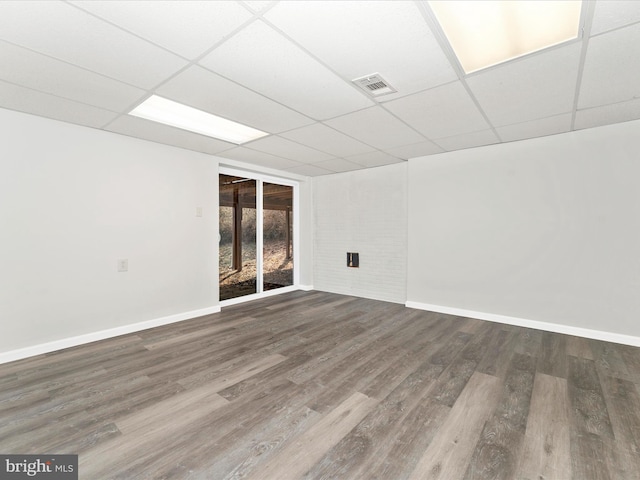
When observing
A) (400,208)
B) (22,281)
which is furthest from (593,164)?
(22,281)

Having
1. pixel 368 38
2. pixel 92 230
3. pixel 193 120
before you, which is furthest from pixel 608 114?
pixel 92 230

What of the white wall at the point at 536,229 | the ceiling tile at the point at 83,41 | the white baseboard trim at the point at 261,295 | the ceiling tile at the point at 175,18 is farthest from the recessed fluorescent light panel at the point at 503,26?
the white baseboard trim at the point at 261,295

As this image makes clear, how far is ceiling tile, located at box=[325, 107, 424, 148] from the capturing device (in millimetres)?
3105

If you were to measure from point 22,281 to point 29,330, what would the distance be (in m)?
0.54

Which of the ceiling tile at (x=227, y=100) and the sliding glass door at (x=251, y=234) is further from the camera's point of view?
the sliding glass door at (x=251, y=234)

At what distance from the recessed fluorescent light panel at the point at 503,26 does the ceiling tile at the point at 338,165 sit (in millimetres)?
2958

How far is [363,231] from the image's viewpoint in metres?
5.75

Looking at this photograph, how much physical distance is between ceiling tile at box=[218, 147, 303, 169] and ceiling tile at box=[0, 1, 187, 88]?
6.78 feet

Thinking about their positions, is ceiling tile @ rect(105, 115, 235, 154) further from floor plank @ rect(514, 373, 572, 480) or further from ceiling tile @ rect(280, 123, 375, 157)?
floor plank @ rect(514, 373, 572, 480)

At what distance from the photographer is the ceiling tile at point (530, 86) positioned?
7.04 ft

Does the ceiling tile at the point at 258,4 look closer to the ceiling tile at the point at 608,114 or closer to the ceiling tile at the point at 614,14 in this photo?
the ceiling tile at the point at 614,14

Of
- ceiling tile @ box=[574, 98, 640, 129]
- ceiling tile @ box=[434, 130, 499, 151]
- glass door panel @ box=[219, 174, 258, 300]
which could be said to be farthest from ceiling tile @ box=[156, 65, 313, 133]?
ceiling tile @ box=[574, 98, 640, 129]

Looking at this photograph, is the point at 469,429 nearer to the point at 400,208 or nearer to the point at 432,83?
A: the point at 432,83

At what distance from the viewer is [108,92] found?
8.46ft
